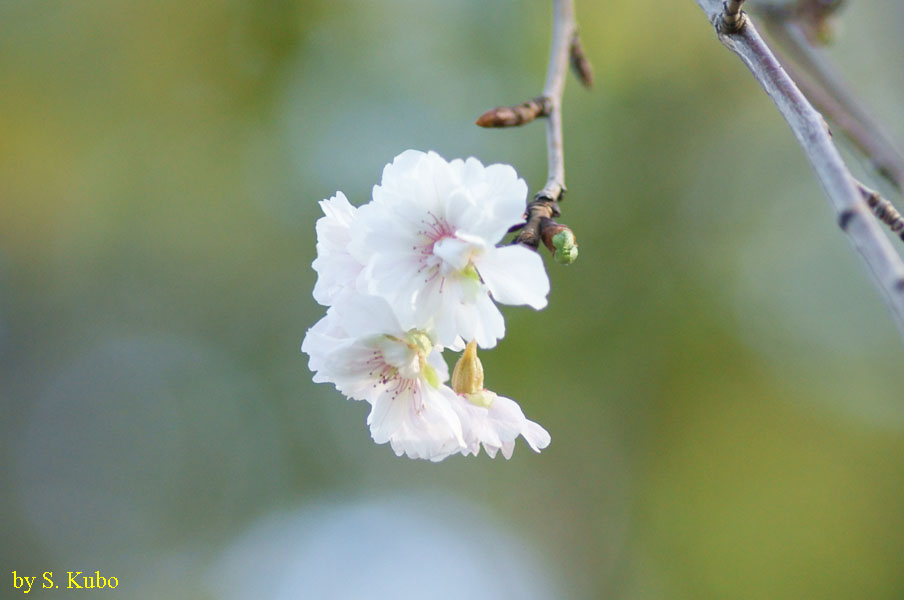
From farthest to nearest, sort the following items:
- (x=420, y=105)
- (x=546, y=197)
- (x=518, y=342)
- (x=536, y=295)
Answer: (x=420, y=105), (x=518, y=342), (x=546, y=197), (x=536, y=295)

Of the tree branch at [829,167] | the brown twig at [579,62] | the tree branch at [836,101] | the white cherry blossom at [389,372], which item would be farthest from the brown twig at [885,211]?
the brown twig at [579,62]

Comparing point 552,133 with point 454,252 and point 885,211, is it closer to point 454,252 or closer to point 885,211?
point 454,252

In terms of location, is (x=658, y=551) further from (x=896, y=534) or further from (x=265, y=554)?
(x=265, y=554)

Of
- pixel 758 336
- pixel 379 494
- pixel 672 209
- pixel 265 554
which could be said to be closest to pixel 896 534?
pixel 758 336

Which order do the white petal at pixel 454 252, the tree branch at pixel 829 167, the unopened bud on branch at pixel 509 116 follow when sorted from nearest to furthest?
1. the tree branch at pixel 829 167
2. the white petal at pixel 454 252
3. the unopened bud on branch at pixel 509 116

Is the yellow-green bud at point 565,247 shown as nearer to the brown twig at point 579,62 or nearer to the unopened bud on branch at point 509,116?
the unopened bud on branch at point 509,116

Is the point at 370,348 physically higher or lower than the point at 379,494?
lower

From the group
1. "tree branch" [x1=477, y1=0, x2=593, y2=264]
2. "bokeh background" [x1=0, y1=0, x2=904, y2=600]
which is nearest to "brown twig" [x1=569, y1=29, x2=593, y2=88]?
"tree branch" [x1=477, y1=0, x2=593, y2=264]
